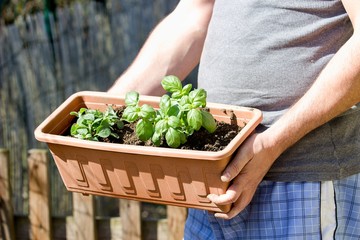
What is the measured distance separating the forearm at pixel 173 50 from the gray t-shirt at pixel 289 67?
0.22 meters

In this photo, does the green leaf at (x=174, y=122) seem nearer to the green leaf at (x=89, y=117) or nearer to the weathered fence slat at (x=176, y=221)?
the green leaf at (x=89, y=117)

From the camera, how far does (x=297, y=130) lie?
1.74m

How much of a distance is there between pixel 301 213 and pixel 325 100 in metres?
0.32

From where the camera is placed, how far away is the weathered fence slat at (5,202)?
10.6 ft

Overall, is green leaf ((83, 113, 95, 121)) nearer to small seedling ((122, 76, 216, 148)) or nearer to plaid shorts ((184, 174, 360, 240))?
small seedling ((122, 76, 216, 148))

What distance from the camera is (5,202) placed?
3283 millimetres

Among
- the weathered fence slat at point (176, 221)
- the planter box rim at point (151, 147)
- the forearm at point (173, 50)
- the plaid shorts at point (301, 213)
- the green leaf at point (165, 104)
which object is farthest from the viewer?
the weathered fence slat at point (176, 221)

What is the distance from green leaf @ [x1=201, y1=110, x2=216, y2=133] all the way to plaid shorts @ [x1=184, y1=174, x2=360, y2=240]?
0.85 ft

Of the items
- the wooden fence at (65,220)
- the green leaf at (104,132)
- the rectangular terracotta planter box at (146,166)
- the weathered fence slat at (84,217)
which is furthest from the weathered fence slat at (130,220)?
the green leaf at (104,132)

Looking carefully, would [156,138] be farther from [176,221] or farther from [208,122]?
[176,221]

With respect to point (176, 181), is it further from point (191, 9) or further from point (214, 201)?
point (191, 9)

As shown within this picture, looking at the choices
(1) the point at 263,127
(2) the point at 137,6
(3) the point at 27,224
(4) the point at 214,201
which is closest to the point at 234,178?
(4) the point at 214,201

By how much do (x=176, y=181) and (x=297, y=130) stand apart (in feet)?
0.94

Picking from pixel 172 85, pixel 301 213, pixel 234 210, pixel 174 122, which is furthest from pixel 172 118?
pixel 301 213
